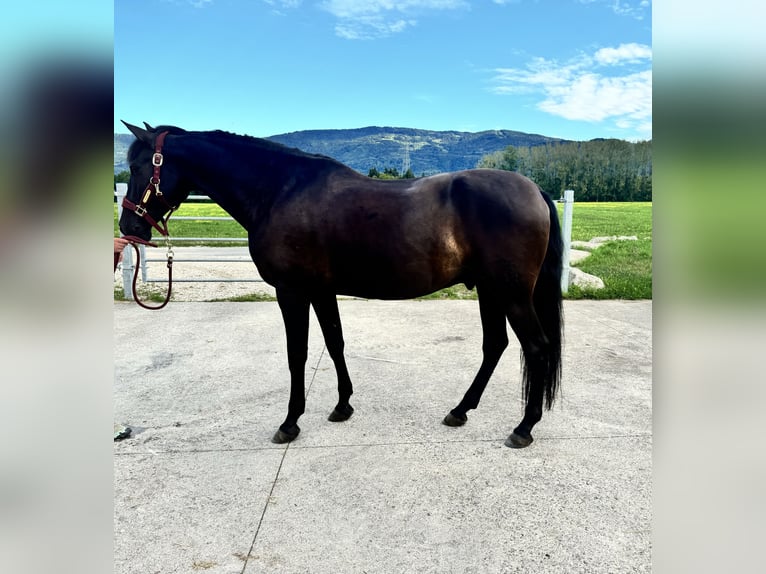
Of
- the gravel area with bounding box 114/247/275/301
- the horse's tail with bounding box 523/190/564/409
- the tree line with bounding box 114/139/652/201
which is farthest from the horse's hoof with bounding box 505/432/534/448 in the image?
the tree line with bounding box 114/139/652/201

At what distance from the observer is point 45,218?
1.54 ft

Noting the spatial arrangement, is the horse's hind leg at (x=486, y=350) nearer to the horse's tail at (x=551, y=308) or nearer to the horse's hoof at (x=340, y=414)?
the horse's tail at (x=551, y=308)

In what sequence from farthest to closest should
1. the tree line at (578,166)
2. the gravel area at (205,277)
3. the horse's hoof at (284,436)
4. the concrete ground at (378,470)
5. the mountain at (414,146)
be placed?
1. the mountain at (414,146)
2. the tree line at (578,166)
3. the gravel area at (205,277)
4. the horse's hoof at (284,436)
5. the concrete ground at (378,470)

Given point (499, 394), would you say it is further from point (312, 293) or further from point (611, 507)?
point (312, 293)

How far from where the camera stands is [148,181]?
8.58 ft

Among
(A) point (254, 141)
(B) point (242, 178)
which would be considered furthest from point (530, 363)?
(A) point (254, 141)

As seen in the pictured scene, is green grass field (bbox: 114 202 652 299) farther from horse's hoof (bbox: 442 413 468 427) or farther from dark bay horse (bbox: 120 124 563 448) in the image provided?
horse's hoof (bbox: 442 413 468 427)

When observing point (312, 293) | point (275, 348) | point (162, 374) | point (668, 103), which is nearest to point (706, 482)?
point (668, 103)

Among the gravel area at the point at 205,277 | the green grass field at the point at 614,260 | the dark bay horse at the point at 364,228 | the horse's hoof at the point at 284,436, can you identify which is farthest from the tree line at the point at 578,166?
the horse's hoof at the point at 284,436

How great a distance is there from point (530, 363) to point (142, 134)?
2557 millimetres

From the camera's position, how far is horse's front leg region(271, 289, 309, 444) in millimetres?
2664

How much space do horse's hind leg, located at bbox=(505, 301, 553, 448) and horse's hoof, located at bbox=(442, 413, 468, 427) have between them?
A: 33 cm

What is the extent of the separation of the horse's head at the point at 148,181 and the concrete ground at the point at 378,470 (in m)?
1.25

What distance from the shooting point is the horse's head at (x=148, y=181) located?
2.60m
